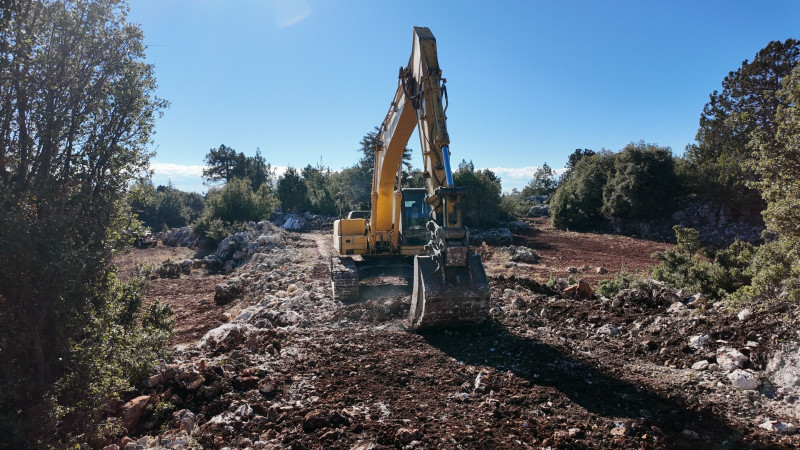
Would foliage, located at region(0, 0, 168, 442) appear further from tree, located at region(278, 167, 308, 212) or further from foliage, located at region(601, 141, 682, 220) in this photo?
tree, located at region(278, 167, 308, 212)

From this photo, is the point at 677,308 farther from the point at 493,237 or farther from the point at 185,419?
the point at 493,237

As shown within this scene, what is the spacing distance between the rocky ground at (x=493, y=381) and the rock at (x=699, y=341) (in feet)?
0.11

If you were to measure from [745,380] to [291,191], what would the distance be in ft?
140

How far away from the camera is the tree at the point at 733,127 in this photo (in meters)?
20.2

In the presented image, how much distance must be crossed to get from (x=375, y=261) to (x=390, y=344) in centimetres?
454

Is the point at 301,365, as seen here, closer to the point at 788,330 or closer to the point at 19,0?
the point at 19,0

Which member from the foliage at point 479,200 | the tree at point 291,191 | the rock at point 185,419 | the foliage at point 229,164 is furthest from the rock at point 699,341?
the foliage at point 229,164

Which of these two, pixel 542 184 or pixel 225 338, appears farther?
pixel 542 184

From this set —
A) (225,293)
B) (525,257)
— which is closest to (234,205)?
(225,293)

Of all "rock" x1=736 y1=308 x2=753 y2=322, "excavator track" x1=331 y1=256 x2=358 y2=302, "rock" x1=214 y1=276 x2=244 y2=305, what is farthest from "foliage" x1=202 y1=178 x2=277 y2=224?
"rock" x1=736 y1=308 x2=753 y2=322

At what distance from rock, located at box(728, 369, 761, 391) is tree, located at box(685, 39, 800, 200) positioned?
20408 millimetres

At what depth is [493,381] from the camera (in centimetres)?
481

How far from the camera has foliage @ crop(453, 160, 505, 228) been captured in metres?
29.5

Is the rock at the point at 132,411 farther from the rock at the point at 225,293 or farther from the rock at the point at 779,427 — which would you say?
the rock at the point at 225,293
